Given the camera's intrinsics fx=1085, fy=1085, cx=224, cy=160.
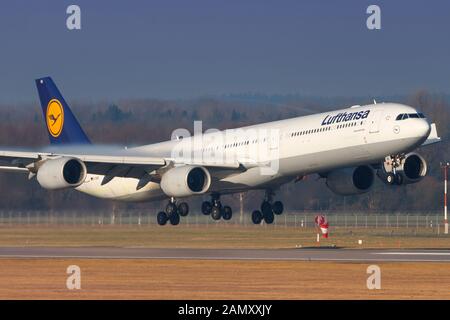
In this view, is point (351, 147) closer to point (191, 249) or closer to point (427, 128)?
point (427, 128)

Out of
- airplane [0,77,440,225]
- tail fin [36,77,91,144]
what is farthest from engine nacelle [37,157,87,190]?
tail fin [36,77,91,144]

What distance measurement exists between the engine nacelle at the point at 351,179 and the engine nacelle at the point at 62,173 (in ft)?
42.4

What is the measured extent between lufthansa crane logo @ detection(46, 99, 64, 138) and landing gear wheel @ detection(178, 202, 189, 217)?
11.3m

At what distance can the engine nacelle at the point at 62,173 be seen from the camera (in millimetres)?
52281

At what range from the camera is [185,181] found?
53.2 metres

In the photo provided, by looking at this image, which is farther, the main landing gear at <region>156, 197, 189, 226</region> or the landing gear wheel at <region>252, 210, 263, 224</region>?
the landing gear wheel at <region>252, 210, 263, 224</region>

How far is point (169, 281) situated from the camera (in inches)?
1168

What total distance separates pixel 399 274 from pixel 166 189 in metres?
24.5

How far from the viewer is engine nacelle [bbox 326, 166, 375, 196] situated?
5594 centimetres

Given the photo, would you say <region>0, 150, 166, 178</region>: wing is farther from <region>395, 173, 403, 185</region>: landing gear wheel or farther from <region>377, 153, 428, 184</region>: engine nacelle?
<region>395, 173, 403, 185</region>: landing gear wheel

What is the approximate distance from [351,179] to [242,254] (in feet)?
58.6
